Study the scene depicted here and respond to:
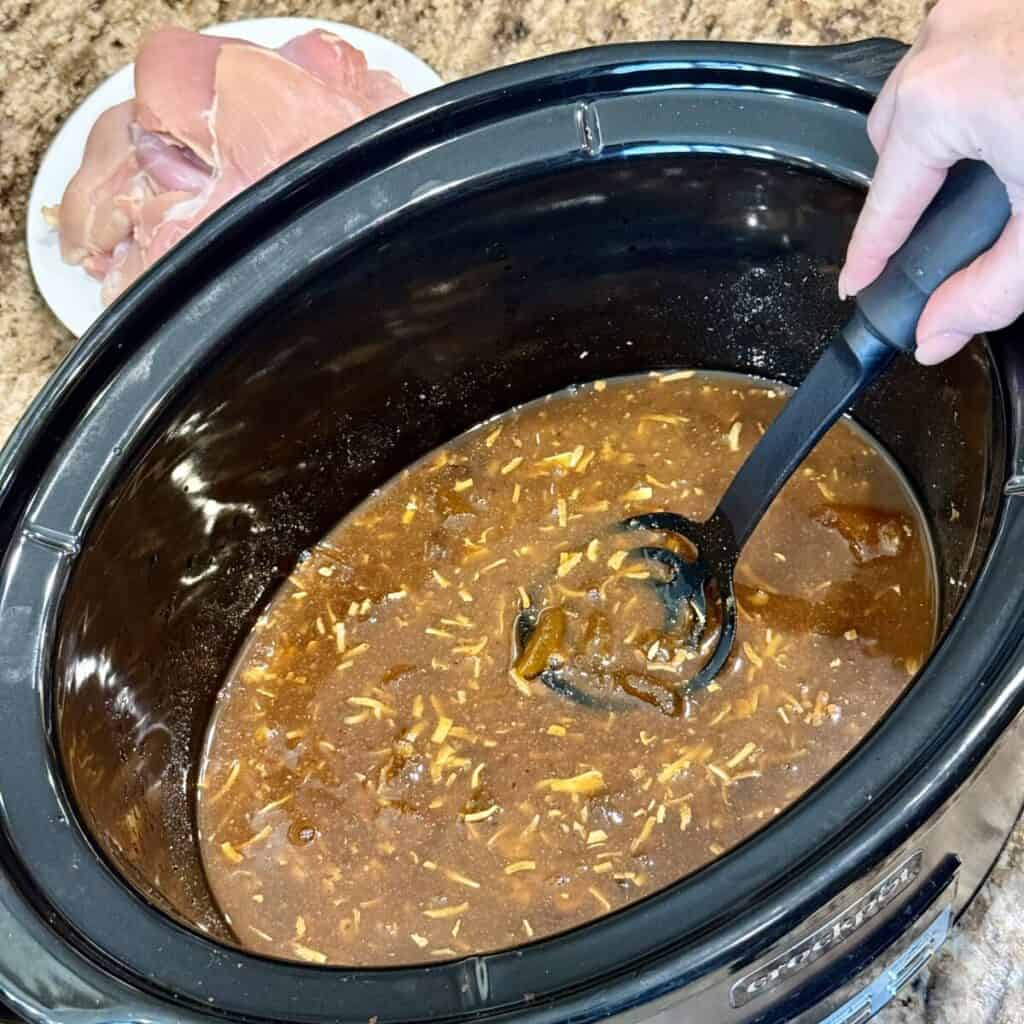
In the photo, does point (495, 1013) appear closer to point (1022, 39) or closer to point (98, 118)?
point (1022, 39)

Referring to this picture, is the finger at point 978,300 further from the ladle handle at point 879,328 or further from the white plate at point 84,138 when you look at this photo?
the white plate at point 84,138

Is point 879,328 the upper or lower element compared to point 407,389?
lower

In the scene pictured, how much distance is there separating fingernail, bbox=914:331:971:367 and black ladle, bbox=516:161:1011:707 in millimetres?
41

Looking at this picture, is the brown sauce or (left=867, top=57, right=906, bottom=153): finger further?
the brown sauce

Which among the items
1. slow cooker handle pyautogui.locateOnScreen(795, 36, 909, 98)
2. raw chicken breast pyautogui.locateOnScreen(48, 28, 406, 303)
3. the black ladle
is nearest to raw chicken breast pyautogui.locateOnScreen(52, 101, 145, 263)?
raw chicken breast pyautogui.locateOnScreen(48, 28, 406, 303)

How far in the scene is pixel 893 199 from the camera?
0.97 meters

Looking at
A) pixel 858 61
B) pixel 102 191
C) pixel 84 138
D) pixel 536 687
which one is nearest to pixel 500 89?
pixel 858 61

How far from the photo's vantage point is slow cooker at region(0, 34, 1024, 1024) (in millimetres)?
884

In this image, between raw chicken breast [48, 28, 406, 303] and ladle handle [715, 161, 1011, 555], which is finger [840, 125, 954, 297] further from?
raw chicken breast [48, 28, 406, 303]

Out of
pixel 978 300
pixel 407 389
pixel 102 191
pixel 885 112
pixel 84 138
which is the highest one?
pixel 84 138

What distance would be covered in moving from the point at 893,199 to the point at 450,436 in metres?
0.70

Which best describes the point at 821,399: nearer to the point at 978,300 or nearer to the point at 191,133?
the point at 978,300

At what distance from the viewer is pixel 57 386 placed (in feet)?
3.78

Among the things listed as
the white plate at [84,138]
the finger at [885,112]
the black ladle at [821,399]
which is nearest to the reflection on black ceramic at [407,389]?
the black ladle at [821,399]
